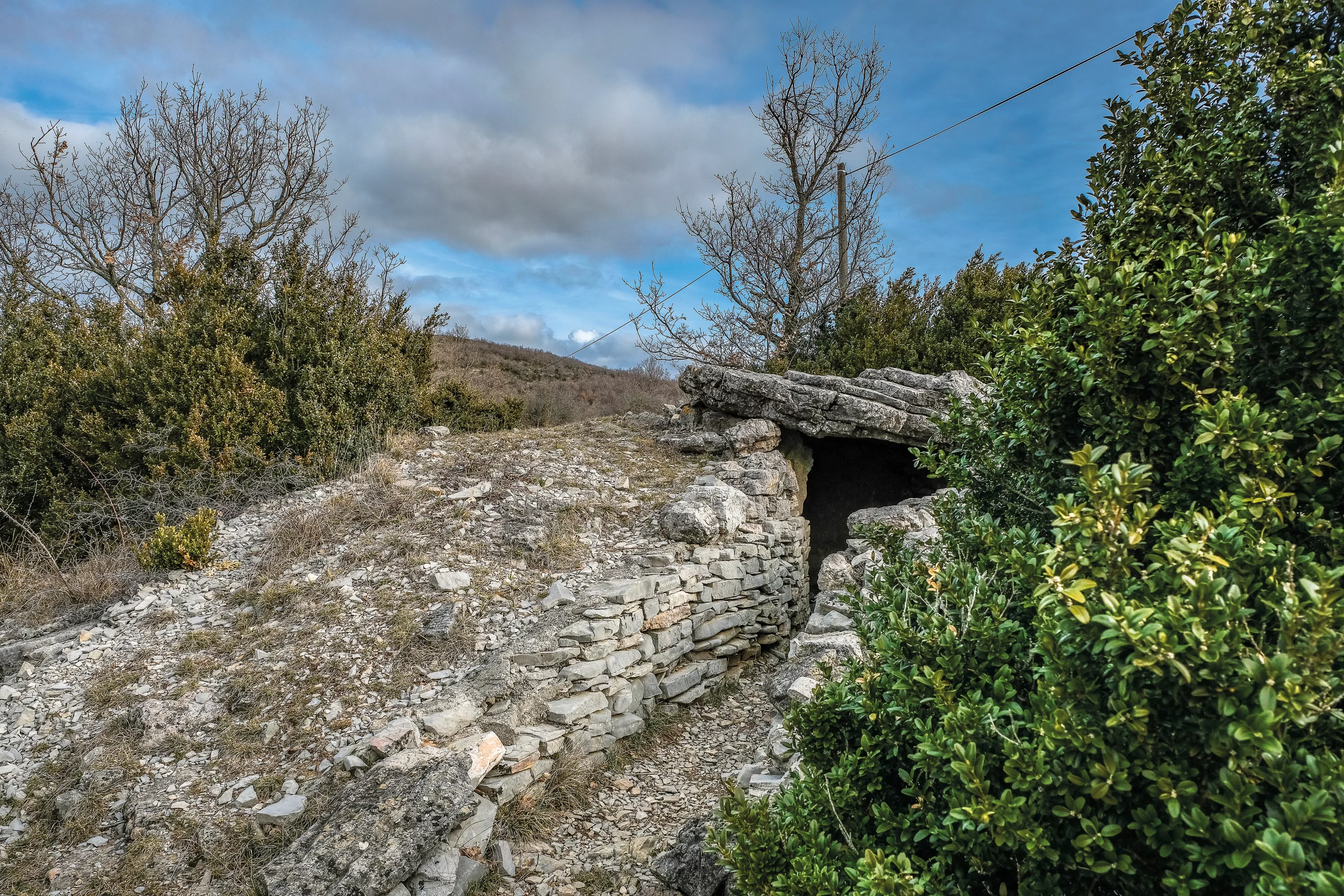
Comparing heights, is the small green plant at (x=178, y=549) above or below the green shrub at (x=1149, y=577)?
below

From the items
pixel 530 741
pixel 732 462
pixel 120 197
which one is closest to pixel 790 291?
pixel 732 462

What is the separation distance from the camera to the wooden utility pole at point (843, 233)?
13258 mm

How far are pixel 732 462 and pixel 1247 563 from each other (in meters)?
6.82

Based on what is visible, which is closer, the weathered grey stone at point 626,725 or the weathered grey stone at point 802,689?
the weathered grey stone at point 802,689

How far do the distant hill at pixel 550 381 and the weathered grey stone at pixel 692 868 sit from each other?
29.0 ft

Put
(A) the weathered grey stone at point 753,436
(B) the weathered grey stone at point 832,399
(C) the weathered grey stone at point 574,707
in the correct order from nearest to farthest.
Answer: (C) the weathered grey stone at point 574,707 → (B) the weathered grey stone at point 832,399 → (A) the weathered grey stone at point 753,436

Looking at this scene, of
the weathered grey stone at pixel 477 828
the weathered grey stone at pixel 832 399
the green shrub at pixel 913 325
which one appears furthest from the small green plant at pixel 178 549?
the green shrub at pixel 913 325

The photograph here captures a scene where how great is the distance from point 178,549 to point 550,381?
19185 mm

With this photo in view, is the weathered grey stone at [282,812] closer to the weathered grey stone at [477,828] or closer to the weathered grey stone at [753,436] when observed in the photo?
the weathered grey stone at [477,828]

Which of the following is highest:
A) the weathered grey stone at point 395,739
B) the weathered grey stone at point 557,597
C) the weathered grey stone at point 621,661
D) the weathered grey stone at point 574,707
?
the weathered grey stone at point 557,597

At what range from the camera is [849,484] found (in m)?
10.0

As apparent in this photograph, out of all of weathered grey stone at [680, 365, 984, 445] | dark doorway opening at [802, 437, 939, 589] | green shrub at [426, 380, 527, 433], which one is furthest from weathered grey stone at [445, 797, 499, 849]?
green shrub at [426, 380, 527, 433]

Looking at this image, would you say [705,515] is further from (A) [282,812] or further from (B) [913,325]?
(B) [913,325]

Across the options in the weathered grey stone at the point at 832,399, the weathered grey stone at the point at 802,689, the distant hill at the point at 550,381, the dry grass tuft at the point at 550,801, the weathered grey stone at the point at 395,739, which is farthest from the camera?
the distant hill at the point at 550,381
